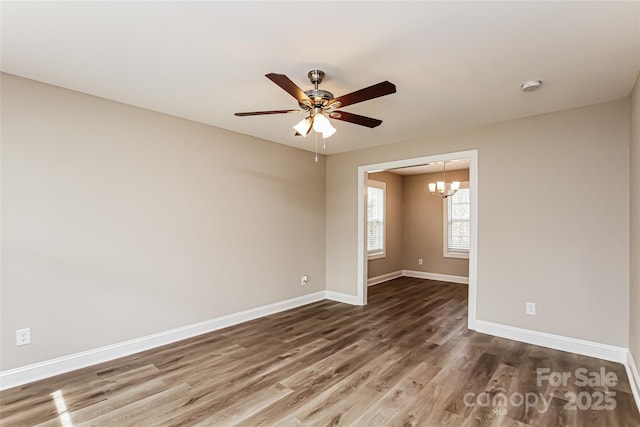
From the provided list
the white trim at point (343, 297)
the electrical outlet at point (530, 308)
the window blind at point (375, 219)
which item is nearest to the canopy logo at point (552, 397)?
the electrical outlet at point (530, 308)

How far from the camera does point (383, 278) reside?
720 cm

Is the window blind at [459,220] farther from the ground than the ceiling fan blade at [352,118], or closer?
closer

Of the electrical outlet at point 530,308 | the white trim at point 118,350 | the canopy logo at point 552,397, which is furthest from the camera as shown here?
the electrical outlet at point 530,308

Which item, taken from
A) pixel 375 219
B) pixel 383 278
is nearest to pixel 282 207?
pixel 375 219

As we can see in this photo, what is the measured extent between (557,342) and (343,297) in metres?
2.89

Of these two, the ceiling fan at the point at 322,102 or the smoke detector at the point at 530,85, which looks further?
the smoke detector at the point at 530,85

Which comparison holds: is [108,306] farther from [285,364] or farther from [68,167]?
[285,364]

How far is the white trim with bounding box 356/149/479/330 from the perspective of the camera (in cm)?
404

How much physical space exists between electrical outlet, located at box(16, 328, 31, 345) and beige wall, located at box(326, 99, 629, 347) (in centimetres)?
457

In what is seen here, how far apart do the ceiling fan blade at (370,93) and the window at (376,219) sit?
175 inches

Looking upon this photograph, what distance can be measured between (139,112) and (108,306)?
198 cm

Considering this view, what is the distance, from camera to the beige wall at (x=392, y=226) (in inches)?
280

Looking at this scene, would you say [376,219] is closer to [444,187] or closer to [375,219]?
[375,219]

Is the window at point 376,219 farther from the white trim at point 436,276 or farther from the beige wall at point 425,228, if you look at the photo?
the white trim at point 436,276
